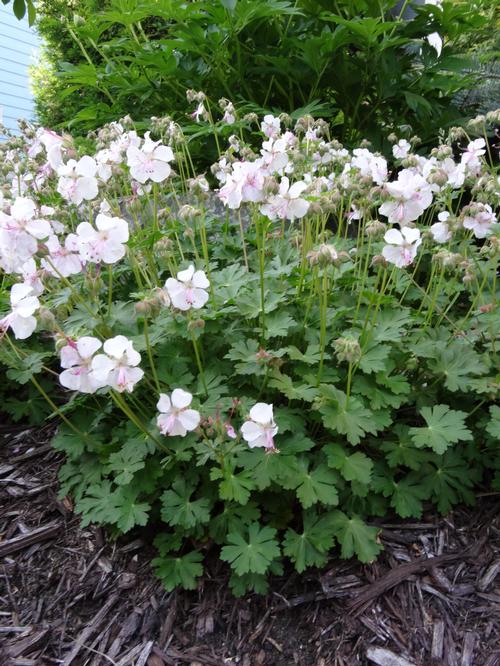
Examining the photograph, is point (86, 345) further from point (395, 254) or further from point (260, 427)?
point (395, 254)

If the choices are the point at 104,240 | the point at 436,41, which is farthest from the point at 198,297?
the point at 436,41

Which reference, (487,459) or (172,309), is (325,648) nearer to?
(487,459)

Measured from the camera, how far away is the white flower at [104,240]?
171 cm

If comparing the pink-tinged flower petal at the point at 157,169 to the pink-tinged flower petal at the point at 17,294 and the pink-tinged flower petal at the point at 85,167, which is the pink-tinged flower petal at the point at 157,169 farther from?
the pink-tinged flower petal at the point at 17,294

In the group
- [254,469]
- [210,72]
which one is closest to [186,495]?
[254,469]

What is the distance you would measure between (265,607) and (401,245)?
4.40 ft

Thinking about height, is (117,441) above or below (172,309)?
below

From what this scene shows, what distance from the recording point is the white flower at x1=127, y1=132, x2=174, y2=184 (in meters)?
1.99

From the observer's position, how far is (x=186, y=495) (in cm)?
189

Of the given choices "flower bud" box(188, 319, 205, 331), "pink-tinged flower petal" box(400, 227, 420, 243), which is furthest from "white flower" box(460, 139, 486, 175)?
"flower bud" box(188, 319, 205, 331)

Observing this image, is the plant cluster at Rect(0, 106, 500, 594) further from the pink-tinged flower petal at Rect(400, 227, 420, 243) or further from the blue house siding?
the blue house siding

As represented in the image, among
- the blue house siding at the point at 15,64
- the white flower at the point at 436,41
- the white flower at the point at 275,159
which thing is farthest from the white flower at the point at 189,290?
the blue house siding at the point at 15,64

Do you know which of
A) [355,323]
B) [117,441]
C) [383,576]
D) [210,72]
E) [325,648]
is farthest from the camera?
[210,72]

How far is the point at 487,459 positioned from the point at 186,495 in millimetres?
1177
